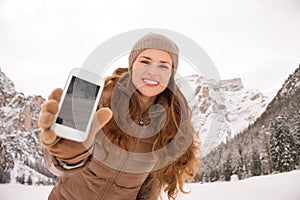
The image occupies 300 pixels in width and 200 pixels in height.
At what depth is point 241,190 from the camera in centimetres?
125

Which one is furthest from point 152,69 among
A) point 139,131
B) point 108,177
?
point 108,177

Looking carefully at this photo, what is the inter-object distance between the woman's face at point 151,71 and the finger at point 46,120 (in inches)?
9.9

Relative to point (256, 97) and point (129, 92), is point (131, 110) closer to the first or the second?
point (129, 92)

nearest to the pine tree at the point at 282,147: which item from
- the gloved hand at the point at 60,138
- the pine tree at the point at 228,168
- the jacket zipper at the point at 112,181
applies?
the pine tree at the point at 228,168

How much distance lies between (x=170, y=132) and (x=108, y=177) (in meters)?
0.15

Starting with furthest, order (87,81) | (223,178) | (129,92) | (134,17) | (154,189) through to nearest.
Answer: (223,178) → (134,17) → (154,189) → (129,92) → (87,81)

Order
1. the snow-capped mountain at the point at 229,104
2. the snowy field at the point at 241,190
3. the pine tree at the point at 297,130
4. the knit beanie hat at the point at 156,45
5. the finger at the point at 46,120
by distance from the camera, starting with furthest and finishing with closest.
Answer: the pine tree at the point at 297,130 → the snowy field at the point at 241,190 → the snow-capped mountain at the point at 229,104 → the knit beanie hat at the point at 156,45 → the finger at the point at 46,120

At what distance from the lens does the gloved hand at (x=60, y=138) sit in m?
0.40

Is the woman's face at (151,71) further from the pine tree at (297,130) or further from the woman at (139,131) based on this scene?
the pine tree at (297,130)

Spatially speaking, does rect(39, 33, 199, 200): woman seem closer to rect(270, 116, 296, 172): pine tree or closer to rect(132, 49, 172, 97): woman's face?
rect(132, 49, 172, 97): woman's face

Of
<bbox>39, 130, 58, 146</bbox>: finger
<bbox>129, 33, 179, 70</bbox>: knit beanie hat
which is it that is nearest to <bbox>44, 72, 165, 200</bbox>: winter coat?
<bbox>129, 33, 179, 70</bbox>: knit beanie hat

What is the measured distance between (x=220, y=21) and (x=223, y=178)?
0.58m

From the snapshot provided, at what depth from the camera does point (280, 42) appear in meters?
1.27

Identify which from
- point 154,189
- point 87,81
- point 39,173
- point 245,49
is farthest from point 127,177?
point 245,49
